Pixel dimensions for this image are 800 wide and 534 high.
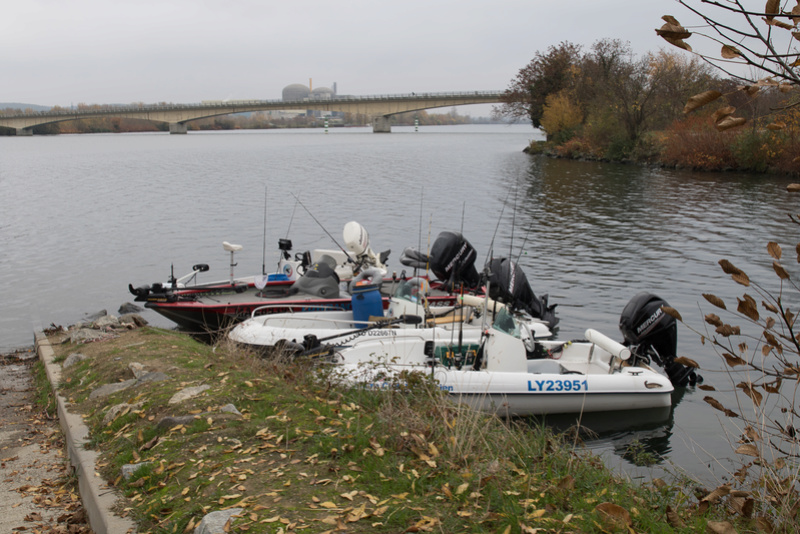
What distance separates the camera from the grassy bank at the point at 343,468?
404 cm

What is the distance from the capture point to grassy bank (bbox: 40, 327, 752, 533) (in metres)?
4.04

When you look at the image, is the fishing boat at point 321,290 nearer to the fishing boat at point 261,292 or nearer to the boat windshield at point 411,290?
the fishing boat at point 261,292

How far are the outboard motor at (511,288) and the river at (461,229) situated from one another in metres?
0.85

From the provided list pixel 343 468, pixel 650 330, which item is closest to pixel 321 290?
pixel 650 330

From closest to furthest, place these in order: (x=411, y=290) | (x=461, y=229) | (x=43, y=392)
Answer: (x=43, y=392)
(x=461, y=229)
(x=411, y=290)

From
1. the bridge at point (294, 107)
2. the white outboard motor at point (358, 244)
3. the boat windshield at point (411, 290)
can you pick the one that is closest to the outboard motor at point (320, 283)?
the white outboard motor at point (358, 244)

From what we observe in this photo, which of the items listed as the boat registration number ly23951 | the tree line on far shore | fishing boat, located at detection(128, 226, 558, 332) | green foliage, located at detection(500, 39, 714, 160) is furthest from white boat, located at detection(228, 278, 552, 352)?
green foliage, located at detection(500, 39, 714, 160)

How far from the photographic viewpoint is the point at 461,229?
1206cm

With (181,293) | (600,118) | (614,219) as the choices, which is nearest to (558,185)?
(614,219)

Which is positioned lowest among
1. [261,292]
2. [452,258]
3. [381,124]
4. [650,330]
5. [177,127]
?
[261,292]

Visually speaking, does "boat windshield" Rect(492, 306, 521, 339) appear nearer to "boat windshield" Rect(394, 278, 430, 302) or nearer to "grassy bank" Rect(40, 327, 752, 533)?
"boat windshield" Rect(394, 278, 430, 302)

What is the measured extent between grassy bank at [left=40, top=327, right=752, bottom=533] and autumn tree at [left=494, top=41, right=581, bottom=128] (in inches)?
2556

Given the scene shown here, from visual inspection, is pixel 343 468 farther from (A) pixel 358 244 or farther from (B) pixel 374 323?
(A) pixel 358 244

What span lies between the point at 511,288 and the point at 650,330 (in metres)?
2.52
